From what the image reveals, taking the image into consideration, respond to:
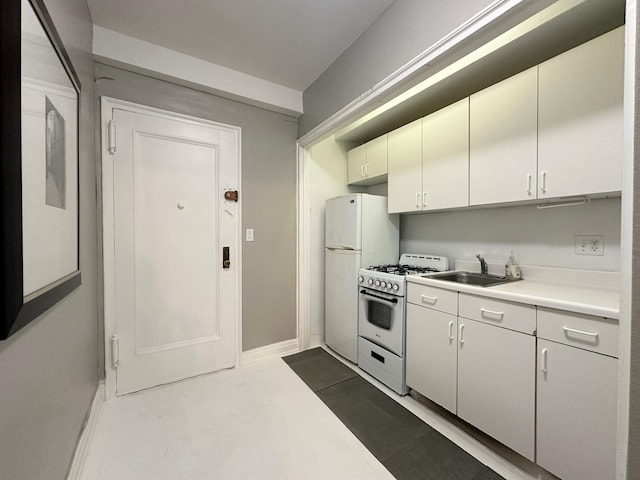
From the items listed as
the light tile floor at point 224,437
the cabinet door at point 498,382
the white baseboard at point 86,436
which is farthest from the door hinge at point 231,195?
the cabinet door at point 498,382

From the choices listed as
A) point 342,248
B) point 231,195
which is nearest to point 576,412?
point 342,248

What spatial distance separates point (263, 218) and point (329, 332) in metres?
1.38

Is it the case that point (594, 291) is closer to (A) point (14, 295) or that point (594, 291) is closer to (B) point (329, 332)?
(B) point (329, 332)

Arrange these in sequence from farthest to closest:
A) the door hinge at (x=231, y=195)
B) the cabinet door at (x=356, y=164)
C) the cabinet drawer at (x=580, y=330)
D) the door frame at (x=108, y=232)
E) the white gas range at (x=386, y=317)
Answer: the cabinet door at (x=356, y=164)
the door hinge at (x=231, y=195)
the white gas range at (x=386, y=317)
the door frame at (x=108, y=232)
the cabinet drawer at (x=580, y=330)

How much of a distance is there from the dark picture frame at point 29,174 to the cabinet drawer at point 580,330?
1914 millimetres

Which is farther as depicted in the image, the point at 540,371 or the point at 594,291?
the point at 594,291

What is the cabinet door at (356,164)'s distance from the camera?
267cm

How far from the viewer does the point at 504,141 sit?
1.56m

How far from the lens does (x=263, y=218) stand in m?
2.47

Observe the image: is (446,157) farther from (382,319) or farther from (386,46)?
(382,319)

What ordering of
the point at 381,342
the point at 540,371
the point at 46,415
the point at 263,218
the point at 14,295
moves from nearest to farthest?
the point at 14,295, the point at 46,415, the point at 540,371, the point at 381,342, the point at 263,218

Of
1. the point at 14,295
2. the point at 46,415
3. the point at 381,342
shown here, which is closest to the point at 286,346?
the point at 381,342

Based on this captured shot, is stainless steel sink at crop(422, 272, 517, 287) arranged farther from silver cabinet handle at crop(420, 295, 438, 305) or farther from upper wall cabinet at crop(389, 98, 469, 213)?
upper wall cabinet at crop(389, 98, 469, 213)

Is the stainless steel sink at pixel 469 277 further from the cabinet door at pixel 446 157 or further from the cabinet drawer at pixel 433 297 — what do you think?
the cabinet door at pixel 446 157
